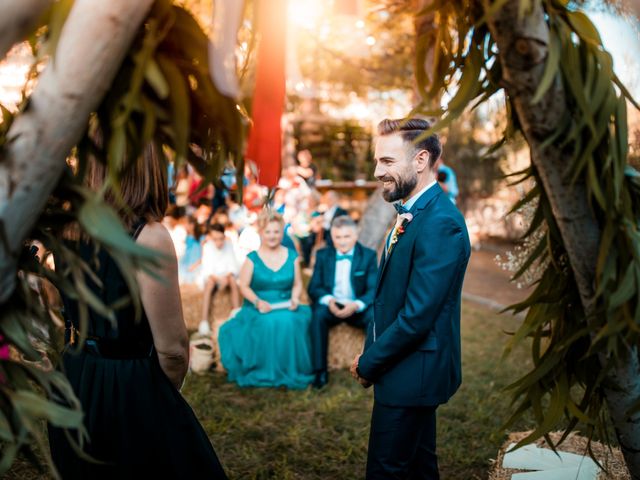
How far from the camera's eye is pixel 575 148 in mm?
1403

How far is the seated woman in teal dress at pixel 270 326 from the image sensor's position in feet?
17.5

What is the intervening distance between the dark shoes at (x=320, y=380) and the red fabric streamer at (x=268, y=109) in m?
4.18

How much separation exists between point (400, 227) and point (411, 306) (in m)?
0.36

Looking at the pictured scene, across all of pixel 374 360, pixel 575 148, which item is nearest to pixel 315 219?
pixel 374 360

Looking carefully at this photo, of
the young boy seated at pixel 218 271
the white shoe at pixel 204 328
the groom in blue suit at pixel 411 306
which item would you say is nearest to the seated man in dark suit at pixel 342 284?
the white shoe at pixel 204 328

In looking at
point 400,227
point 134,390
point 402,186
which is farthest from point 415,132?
point 134,390

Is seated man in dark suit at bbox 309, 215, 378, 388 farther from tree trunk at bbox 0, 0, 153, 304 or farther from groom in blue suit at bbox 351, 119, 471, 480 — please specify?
tree trunk at bbox 0, 0, 153, 304

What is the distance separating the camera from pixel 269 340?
5484mm

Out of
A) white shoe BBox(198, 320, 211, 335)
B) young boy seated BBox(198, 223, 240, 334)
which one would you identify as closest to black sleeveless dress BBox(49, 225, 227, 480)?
white shoe BBox(198, 320, 211, 335)

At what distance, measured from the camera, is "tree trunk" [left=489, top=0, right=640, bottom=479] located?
4.14ft

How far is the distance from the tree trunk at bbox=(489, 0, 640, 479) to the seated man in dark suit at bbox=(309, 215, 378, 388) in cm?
374

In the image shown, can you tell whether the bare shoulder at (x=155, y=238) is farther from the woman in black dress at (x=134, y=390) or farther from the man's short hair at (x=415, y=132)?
the man's short hair at (x=415, y=132)

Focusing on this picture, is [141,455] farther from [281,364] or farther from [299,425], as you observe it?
[281,364]

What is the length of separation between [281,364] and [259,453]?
1496mm
